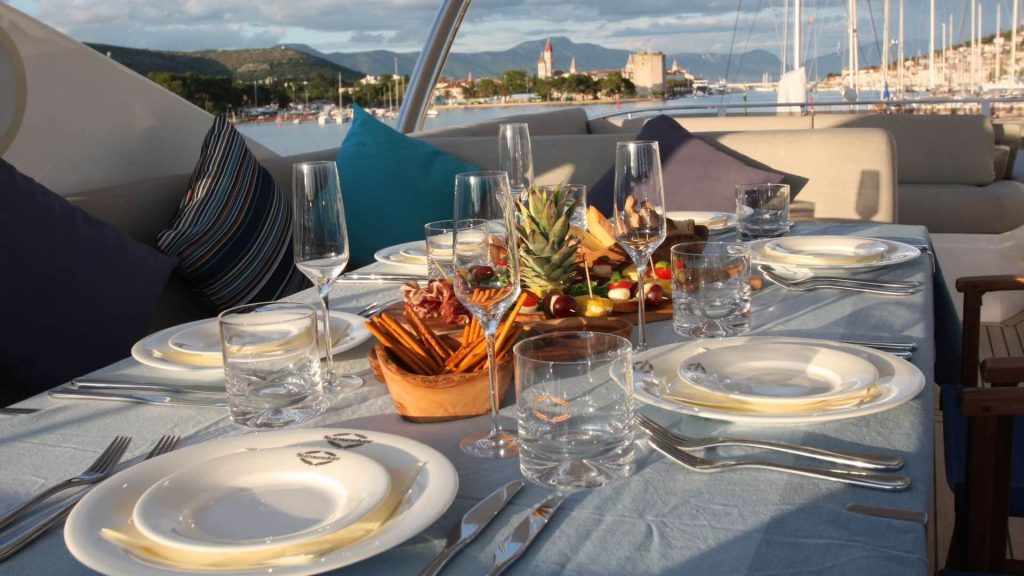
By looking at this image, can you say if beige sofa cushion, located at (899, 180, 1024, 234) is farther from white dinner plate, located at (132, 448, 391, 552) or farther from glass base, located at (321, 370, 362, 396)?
white dinner plate, located at (132, 448, 391, 552)

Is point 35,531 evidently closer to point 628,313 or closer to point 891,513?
point 891,513

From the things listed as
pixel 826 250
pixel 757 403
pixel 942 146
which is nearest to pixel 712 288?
pixel 757 403

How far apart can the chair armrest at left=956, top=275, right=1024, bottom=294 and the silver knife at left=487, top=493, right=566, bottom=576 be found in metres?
1.58

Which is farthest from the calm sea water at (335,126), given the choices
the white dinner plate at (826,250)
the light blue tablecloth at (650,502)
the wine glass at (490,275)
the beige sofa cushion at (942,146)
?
the wine glass at (490,275)

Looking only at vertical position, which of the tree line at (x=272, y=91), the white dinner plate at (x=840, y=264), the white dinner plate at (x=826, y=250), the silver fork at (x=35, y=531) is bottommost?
the silver fork at (x=35, y=531)

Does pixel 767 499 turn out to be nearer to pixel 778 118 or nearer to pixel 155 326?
pixel 155 326

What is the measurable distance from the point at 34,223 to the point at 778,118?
4.05m

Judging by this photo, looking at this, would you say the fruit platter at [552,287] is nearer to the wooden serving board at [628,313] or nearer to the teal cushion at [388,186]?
the wooden serving board at [628,313]

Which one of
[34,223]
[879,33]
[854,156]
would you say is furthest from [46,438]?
[879,33]

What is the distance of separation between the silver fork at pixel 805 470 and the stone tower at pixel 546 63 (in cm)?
609

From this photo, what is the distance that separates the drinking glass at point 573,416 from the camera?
2.71 feet

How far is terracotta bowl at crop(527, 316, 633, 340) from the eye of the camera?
1.21m

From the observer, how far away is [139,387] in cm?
123

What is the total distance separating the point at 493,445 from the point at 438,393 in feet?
0.38
